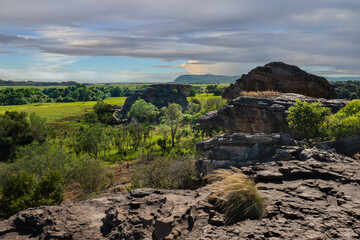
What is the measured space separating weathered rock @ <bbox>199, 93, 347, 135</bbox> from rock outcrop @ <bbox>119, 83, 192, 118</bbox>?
8156 centimetres

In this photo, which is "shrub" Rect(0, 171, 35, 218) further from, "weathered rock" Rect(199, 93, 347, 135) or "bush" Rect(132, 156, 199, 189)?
"weathered rock" Rect(199, 93, 347, 135)

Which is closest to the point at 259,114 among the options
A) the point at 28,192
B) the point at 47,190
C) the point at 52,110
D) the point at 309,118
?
the point at 309,118

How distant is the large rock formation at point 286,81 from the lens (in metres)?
50.1

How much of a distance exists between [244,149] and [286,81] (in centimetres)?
3400

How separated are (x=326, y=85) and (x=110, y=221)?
2034 inches

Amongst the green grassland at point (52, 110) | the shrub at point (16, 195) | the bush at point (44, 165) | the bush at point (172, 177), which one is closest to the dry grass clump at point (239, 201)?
the bush at point (172, 177)

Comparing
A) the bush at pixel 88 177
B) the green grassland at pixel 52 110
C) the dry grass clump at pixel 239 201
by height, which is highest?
the dry grass clump at pixel 239 201

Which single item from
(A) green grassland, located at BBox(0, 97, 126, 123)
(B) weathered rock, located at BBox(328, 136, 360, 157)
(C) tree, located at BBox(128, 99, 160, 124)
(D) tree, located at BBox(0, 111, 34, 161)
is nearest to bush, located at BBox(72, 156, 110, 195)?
(B) weathered rock, located at BBox(328, 136, 360, 157)

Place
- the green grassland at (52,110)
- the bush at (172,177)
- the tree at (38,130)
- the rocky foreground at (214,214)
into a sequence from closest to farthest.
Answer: the rocky foreground at (214,214) < the bush at (172,177) < the tree at (38,130) < the green grassland at (52,110)

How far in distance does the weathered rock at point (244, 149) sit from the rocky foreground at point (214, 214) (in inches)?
216

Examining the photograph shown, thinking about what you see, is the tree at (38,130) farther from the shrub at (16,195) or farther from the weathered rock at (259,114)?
the weathered rock at (259,114)

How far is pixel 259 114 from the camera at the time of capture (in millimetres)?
39031

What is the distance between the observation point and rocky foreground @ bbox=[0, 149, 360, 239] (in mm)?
9164

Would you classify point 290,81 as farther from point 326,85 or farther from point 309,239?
point 309,239
